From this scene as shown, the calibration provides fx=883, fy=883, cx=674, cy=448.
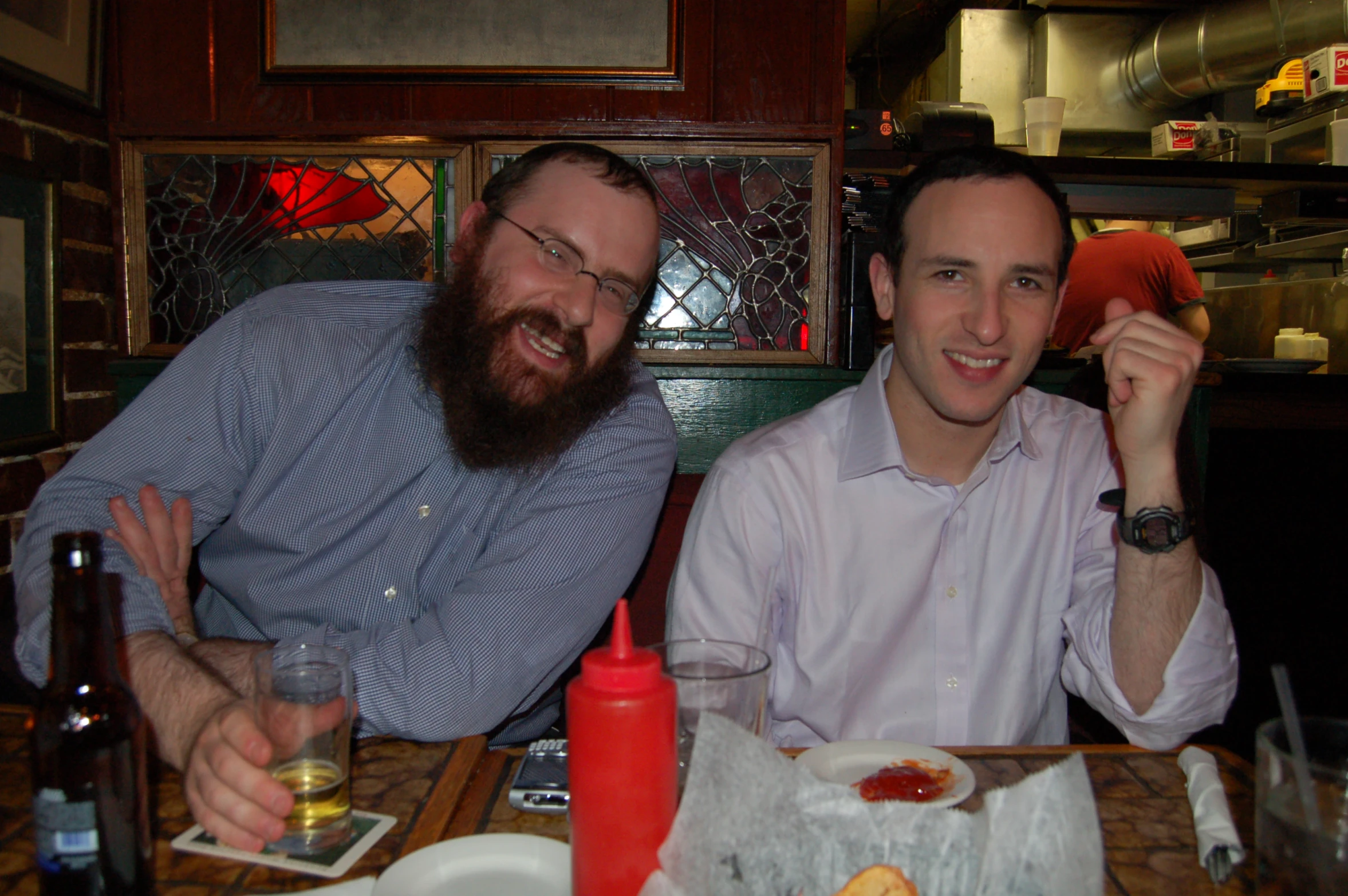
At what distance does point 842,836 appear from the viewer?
72cm

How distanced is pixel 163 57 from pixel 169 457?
1.67 meters

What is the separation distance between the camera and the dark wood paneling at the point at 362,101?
8.76ft

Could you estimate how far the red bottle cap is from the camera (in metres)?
0.69

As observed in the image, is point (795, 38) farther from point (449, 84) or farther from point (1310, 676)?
point (1310, 676)

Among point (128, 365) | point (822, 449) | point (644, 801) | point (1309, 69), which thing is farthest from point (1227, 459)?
point (128, 365)

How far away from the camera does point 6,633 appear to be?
1.93 meters

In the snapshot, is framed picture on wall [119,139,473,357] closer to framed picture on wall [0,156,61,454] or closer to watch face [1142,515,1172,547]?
framed picture on wall [0,156,61,454]

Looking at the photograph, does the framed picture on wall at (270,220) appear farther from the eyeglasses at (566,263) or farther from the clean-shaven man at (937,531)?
the clean-shaven man at (937,531)

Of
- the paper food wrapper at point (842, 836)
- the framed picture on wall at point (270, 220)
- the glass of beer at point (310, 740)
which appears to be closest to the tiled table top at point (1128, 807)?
the glass of beer at point (310, 740)

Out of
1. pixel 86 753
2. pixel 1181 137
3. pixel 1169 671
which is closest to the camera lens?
pixel 86 753

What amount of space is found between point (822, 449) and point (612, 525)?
422mm

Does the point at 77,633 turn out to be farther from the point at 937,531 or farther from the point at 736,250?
the point at 736,250

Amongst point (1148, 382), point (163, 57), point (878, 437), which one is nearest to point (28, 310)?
point (163, 57)

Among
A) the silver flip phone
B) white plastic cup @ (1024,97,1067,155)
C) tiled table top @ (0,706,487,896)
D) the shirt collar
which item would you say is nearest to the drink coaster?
tiled table top @ (0,706,487,896)
